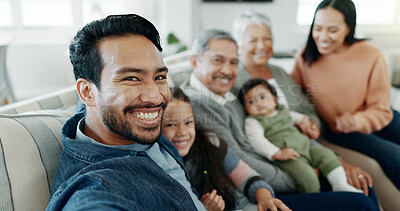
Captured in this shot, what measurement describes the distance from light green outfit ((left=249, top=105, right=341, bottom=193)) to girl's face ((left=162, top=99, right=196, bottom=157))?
1.75ft

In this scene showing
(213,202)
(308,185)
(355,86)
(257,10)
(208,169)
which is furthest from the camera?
(257,10)

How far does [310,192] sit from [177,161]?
2.32 ft

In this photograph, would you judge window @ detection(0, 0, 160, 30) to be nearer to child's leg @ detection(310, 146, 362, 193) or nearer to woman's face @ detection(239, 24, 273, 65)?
woman's face @ detection(239, 24, 273, 65)

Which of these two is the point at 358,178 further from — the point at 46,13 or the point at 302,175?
the point at 46,13

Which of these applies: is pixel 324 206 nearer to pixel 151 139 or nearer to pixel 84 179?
pixel 151 139

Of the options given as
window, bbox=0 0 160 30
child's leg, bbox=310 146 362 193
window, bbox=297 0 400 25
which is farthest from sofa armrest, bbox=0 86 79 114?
window, bbox=297 0 400 25

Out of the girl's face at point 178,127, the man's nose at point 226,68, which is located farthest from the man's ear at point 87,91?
the man's nose at point 226,68

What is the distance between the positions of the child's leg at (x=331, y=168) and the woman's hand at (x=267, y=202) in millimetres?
460

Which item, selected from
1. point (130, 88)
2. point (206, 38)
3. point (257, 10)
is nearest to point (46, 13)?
point (257, 10)

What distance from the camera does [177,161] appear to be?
1030mm

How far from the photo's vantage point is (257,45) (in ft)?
6.00

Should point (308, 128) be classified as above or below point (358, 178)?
above

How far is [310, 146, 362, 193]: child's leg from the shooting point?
142 centimetres

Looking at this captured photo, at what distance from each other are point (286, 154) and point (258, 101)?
1.01ft
